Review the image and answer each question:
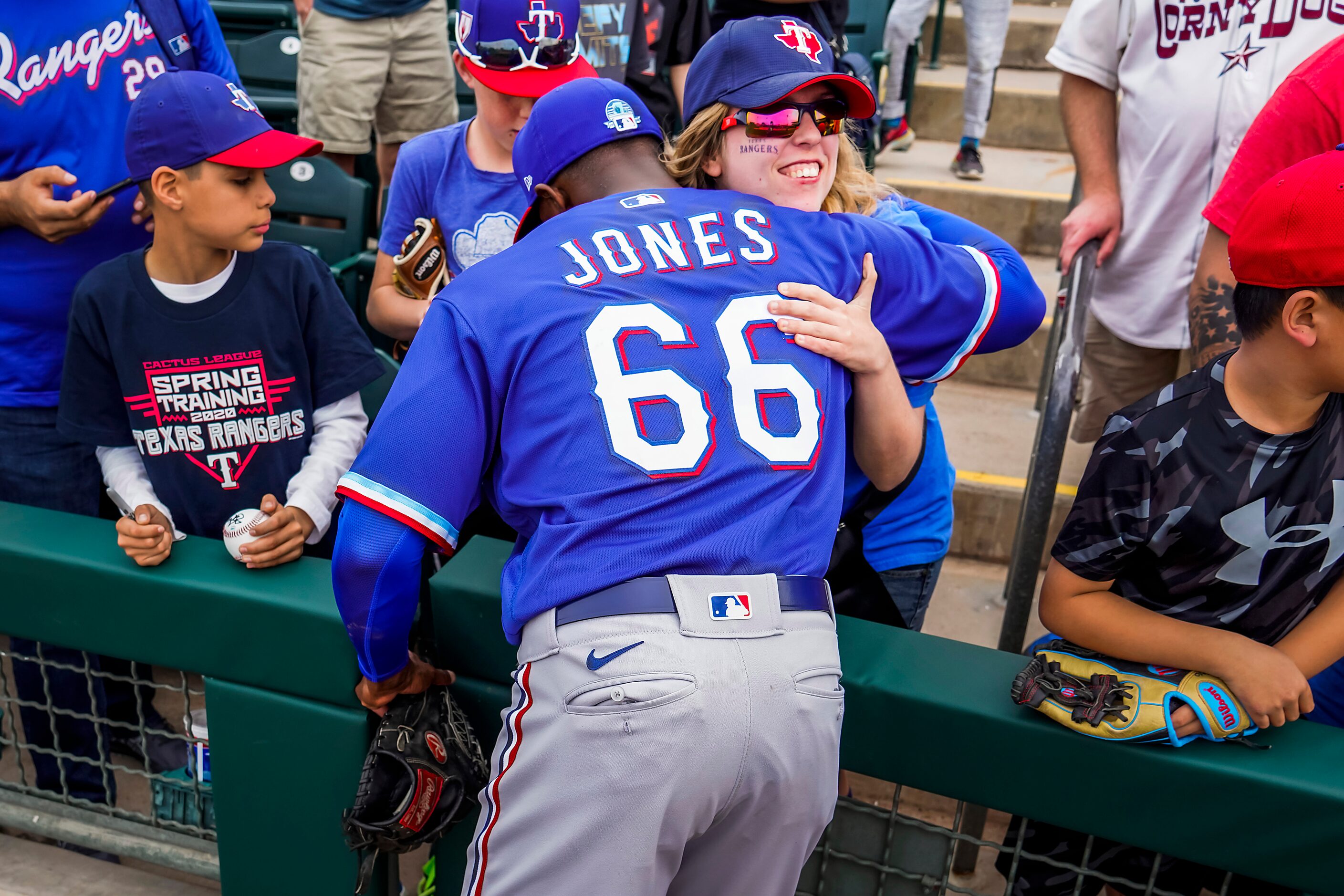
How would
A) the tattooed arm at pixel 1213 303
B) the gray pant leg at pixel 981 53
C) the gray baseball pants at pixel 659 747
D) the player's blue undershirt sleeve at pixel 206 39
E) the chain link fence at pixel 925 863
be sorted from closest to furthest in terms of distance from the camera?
1. the gray baseball pants at pixel 659 747
2. the chain link fence at pixel 925 863
3. the tattooed arm at pixel 1213 303
4. the player's blue undershirt sleeve at pixel 206 39
5. the gray pant leg at pixel 981 53

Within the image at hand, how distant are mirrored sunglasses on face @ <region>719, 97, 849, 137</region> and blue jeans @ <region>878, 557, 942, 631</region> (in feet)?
2.61

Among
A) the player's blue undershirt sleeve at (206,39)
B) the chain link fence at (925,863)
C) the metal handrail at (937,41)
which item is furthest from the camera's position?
the metal handrail at (937,41)

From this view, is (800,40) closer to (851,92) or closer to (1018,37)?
(851,92)

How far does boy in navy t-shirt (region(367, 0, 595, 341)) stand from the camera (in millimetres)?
2408

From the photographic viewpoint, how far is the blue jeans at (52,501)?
2.22m

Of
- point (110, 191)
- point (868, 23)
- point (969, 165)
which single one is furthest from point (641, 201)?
point (868, 23)

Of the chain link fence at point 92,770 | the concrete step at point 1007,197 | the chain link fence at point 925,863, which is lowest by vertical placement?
the chain link fence at point 92,770

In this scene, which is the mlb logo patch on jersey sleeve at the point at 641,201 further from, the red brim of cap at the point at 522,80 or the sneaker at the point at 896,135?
the sneaker at the point at 896,135

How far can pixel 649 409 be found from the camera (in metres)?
1.36

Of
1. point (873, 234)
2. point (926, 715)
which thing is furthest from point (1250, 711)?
point (873, 234)

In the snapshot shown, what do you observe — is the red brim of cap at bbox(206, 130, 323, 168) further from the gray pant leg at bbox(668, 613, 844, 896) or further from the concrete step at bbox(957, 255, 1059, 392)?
the concrete step at bbox(957, 255, 1059, 392)

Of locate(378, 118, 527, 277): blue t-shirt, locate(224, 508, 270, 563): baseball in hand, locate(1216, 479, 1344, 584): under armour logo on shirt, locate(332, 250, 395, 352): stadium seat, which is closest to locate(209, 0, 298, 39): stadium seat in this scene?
locate(332, 250, 395, 352): stadium seat

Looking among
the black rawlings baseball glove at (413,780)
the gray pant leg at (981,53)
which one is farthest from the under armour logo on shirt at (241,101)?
the gray pant leg at (981,53)

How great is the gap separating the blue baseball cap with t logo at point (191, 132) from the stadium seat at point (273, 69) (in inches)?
125
